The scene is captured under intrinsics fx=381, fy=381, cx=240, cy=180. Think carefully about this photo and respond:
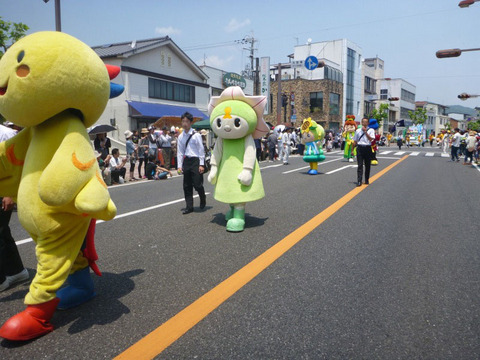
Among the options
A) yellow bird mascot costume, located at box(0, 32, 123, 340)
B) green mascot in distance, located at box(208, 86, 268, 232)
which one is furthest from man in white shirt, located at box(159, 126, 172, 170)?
yellow bird mascot costume, located at box(0, 32, 123, 340)

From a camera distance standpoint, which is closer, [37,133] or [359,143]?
[37,133]

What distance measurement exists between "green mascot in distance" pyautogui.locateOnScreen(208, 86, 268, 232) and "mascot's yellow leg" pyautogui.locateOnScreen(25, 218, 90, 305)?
2.79 meters

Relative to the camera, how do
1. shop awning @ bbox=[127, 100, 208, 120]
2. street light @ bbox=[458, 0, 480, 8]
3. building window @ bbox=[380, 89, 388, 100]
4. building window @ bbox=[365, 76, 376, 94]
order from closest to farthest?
street light @ bbox=[458, 0, 480, 8], shop awning @ bbox=[127, 100, 208, 120], building window @ bbox=[365, 76, 376, 94], building window @ bbox=[380, 89, 388, 100]

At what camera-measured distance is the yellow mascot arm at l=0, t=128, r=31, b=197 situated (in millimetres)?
2863

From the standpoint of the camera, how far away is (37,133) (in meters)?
2.75

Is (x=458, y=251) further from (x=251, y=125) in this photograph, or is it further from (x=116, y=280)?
(x=116, y=280)

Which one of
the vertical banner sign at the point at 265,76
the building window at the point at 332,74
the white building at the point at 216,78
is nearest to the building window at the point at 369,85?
the building window at the point at 332,74

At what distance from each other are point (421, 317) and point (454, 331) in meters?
0.24

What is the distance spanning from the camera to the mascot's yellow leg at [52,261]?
2.53 m

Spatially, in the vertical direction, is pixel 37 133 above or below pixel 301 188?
above

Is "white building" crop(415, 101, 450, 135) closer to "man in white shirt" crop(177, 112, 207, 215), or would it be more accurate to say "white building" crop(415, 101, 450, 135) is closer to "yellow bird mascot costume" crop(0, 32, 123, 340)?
"man in white shirt" crop(177, 112, 207, 215)

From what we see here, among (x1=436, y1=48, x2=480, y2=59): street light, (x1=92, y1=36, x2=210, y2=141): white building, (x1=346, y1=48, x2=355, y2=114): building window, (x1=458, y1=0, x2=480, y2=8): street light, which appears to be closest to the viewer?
(x1=458, y1=0, x2=480, y2=8): street light

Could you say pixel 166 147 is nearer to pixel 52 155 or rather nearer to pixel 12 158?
pixel 12 158

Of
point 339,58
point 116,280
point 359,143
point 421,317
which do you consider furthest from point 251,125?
point 339,58
